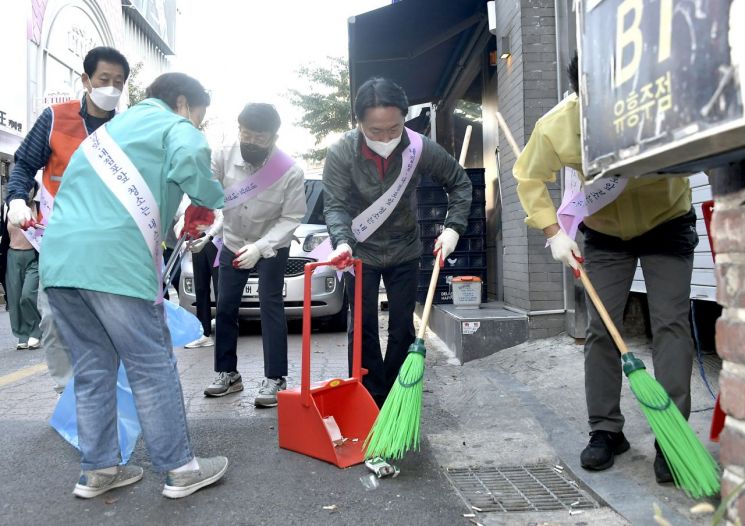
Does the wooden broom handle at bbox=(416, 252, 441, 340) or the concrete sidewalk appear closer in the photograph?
the concrete sidewalk

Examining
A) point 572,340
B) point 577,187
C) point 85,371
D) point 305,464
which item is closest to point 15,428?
point 85,371

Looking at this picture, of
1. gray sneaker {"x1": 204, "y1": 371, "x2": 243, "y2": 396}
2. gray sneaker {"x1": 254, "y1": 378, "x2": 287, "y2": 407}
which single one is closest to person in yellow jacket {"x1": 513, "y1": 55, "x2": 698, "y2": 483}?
gray sneaker {"x1": 254, "y1": 378, "x2": 287, "y2": 407}

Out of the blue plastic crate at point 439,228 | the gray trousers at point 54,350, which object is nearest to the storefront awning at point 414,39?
the blue plastic crate at point 439,228

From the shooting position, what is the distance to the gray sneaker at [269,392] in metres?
4.02

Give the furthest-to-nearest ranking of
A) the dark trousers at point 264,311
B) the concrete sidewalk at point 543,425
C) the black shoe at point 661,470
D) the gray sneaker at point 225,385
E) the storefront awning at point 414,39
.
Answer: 1. the storefront awning at point 414,39
2. the gray sneaker at point 225,385
3. the dark trousers at point 264,311
4. the black shoe at point 661,470
5. the concrete sidewalk at point 543,425

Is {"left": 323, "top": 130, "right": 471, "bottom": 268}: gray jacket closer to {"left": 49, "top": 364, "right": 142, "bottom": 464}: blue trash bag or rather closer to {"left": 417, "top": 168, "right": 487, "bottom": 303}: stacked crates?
{"left": 49, "top": 364, "right": 142, "bottom": 464}: blue trash bag

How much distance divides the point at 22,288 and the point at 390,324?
4.26 m

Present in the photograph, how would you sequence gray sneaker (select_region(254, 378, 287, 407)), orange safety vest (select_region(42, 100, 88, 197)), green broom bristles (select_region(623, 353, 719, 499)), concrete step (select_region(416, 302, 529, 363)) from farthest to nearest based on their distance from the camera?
concrete step (select_region(416, 302, 529, 363)) < gray sneaker (select_region(254, 378, 287, 407)) < orange safety vest (select_region(42, 100, 88, 197)) < green broom bristles (select_region(623, 353, 719, 499))

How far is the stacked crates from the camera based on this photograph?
7359mm

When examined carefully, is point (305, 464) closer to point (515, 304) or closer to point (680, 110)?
point (680, 110)

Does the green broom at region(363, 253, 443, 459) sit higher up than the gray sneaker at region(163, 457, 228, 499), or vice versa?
the green broom at region(363, 253, 443, 459)

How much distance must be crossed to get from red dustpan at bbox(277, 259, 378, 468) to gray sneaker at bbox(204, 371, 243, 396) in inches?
46.5

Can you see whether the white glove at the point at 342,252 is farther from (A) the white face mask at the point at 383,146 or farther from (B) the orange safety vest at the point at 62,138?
(B) the orange safety vest at the point at 62,138

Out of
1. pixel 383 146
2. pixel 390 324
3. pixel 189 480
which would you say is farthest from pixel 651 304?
pixel 189 480
